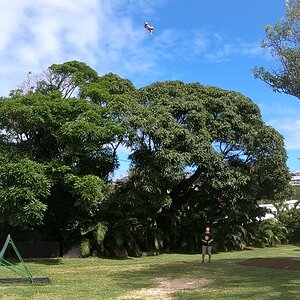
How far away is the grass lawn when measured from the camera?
10844 mm

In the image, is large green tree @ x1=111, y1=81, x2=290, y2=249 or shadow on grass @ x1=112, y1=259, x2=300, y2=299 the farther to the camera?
large green tree @ x1=111, y1=81, x2=290, y2=249

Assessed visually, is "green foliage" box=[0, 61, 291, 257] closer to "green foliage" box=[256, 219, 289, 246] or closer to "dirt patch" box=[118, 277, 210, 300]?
"green foliage" box=[256, 219, 289, 246]

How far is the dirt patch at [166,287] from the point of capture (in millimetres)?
10867

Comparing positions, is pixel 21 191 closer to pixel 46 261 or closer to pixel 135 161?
pixel 46 261

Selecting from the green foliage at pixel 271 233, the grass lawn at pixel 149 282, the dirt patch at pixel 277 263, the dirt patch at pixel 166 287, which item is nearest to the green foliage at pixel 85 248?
the grass lawn at pixel 149 282

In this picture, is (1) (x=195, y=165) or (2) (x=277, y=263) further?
(1) (x=195, y=165)

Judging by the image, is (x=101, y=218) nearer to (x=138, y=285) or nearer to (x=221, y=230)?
(x=221, y=230)

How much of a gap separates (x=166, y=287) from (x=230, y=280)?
6.97 ft

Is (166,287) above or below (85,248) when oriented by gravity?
below

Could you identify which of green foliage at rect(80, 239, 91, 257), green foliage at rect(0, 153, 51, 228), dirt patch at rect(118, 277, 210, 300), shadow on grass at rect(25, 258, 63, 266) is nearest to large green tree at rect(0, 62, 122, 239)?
green foliage at rect(0, 153, 51, 228)

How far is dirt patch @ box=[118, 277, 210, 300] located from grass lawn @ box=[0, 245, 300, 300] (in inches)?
3.6

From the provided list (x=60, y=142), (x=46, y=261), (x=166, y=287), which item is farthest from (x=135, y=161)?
(x=166, y=287)

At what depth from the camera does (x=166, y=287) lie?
1234cm

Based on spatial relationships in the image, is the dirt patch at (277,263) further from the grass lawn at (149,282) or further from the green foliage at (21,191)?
the green foliage at (21,191)
